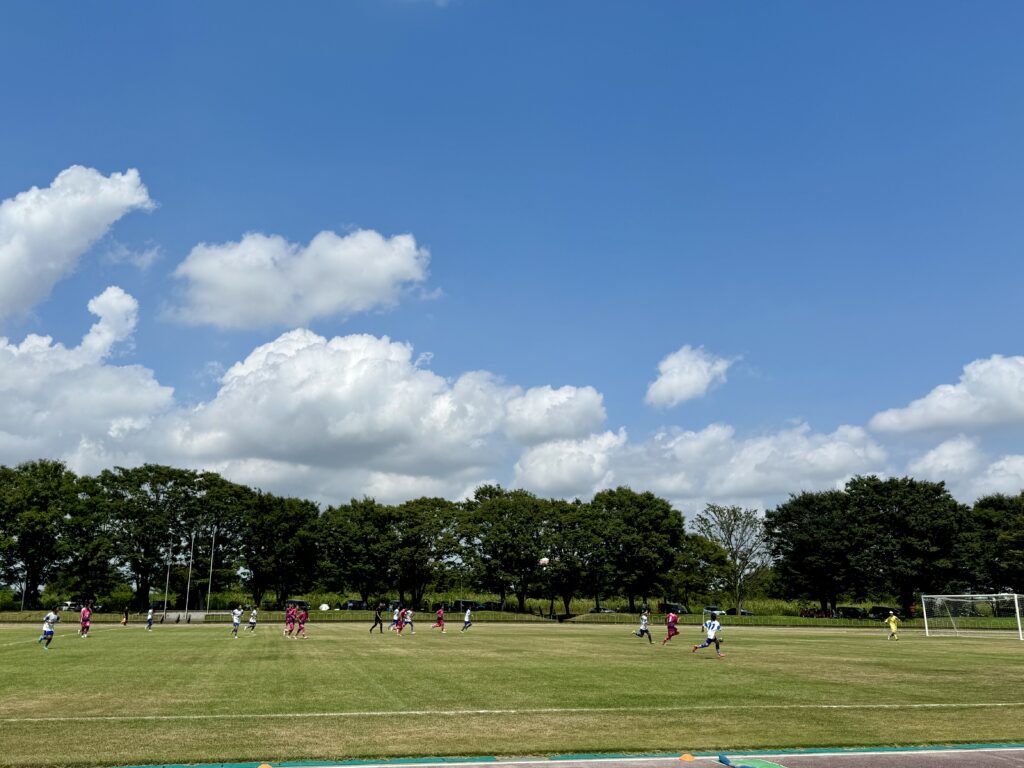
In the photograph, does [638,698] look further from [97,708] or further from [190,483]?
[190,483]

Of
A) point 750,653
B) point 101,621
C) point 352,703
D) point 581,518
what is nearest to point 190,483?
point 101,621

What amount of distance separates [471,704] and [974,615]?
6001cm

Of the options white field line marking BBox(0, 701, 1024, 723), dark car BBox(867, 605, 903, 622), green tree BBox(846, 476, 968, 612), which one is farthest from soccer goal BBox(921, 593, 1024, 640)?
white field line marking BBox(0, 701, 1024, 723)

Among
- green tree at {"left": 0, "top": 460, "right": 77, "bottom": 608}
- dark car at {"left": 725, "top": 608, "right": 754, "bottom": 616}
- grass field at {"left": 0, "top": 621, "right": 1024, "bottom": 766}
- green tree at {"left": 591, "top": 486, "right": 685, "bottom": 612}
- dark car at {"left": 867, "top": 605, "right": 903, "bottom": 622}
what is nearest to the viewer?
grass field at {"left": 0, "top": 621, "right": 1024, "bottom": 766}

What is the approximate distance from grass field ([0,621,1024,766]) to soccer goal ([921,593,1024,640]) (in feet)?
114

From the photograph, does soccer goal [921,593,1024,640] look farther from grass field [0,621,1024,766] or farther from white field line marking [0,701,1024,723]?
white field line marking [0,701,1024,723]

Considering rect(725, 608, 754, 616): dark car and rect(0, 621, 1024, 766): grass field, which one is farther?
rect(725, 608, 754, 616): dark car

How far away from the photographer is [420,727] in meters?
15.1

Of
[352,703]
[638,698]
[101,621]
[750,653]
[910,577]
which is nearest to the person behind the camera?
[352,703]

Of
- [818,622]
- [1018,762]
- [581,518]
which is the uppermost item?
[581,518]

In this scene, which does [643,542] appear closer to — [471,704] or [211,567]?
[211,567]

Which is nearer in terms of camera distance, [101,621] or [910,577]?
[101,621]

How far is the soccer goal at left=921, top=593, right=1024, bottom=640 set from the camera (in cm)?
6000

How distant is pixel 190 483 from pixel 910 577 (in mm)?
89257
